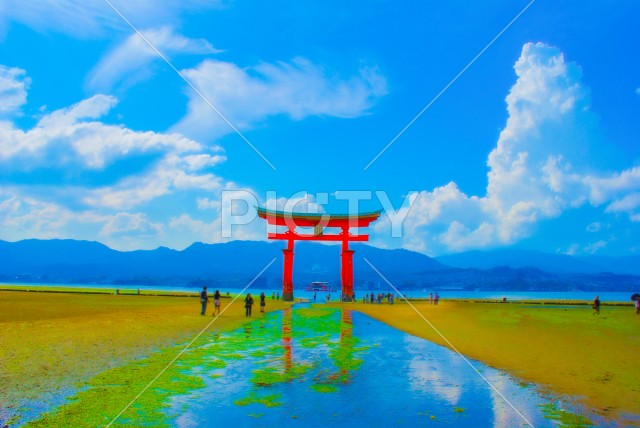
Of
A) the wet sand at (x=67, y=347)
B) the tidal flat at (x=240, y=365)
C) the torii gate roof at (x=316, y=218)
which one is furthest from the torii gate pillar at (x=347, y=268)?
the tidal flat at (x=240, y=365)

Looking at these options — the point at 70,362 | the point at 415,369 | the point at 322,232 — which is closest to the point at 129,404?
the point at 70,362

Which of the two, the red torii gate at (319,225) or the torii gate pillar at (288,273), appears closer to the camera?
the red torii gate at (319,225)

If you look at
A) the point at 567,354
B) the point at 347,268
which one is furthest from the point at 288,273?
the point at 567,354

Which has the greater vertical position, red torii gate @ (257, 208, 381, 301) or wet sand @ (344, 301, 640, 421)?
red torii gate @ (257, 208, 381, 301)

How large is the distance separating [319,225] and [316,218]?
3.66ft

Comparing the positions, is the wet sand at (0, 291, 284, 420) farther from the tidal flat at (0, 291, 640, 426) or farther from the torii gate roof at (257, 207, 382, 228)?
the torii gate roof at (257, 207, 382, 228)

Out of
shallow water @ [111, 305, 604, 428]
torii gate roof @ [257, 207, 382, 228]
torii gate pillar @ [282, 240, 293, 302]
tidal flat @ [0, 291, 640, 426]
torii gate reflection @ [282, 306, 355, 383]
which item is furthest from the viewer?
torii gate pillar @ [282, 240, 293, 302]

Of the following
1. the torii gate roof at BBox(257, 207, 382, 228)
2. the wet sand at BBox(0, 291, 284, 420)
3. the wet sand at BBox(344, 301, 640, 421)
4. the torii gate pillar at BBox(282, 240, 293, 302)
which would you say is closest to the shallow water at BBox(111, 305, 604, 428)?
the wet sand at BBox(344, 301, 640, 421)

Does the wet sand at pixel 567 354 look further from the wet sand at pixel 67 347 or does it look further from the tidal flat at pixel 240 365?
the wet sand at pixel 67 347

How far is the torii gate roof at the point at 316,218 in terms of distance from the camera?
1666 inches

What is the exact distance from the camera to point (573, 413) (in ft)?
22.5

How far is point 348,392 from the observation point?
8266 mm

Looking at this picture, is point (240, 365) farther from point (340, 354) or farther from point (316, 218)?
point (316, 218)

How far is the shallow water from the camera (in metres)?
6.69
